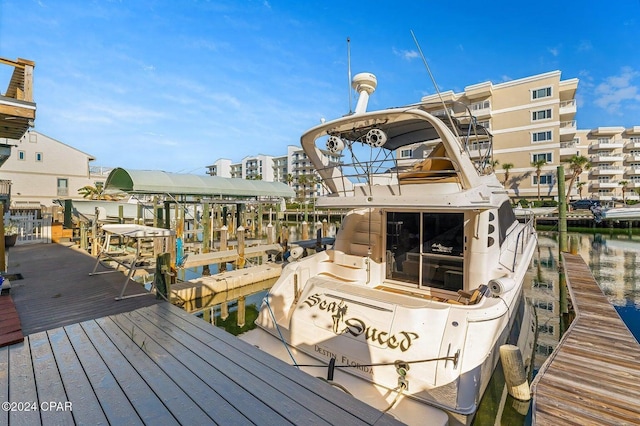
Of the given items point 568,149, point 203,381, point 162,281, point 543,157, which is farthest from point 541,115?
point 203,381

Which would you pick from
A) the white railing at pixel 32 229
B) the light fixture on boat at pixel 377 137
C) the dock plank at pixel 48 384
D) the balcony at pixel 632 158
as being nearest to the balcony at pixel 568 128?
the balcony at pixel 632 158

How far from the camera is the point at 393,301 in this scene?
4.32m

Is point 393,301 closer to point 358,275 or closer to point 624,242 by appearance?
point 358,275

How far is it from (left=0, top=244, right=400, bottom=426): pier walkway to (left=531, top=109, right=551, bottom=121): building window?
39.3 metres

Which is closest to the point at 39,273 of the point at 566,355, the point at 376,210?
the point at 376,210

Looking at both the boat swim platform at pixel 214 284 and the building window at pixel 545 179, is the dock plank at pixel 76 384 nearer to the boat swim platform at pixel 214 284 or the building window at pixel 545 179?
the boat swim platform at pixel 214 284

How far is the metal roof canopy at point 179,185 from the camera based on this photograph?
11320 millimetres

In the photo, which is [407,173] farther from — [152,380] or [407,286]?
[152,380]

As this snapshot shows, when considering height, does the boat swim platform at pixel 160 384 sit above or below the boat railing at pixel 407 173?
below

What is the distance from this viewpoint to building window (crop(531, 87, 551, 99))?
31.1m

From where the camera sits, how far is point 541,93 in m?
31.5

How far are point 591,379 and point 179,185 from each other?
13212 millimetres

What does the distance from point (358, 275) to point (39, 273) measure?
7.20m

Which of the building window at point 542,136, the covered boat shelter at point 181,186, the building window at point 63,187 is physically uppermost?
the building window at point 542,136
